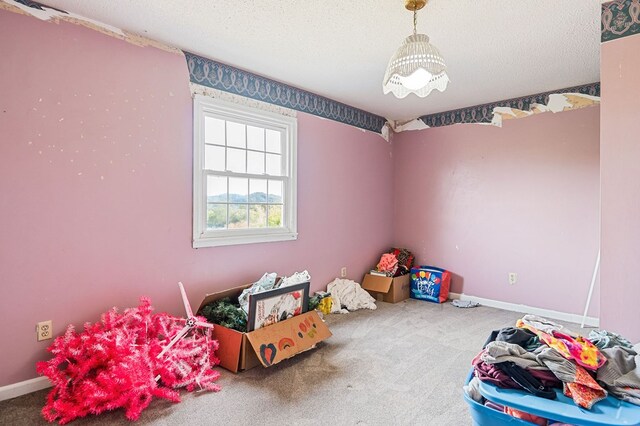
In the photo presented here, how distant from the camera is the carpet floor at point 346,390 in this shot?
1.99 meters

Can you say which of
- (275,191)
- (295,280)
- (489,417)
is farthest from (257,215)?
(489,417)

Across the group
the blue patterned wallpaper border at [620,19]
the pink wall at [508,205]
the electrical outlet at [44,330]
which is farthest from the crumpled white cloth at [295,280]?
the blue patterned wallpaper border at [620,19]

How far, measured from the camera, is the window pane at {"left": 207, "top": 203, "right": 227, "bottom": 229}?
10.4 feet

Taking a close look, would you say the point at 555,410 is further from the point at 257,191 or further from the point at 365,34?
the point at 257,191

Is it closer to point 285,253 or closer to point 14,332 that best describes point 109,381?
point 14,332

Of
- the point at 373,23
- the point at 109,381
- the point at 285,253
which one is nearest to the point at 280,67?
the point at 373,23

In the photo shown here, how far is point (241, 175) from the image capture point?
133 inches

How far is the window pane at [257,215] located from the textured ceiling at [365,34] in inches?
50.2

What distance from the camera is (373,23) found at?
2.48 meters

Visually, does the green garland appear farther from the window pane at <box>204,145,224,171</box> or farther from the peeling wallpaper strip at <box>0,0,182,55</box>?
the peeling wallpaper strip at <box>0,0,182,55</box>

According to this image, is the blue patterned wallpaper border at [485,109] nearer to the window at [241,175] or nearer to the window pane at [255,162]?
the window at [241,175]

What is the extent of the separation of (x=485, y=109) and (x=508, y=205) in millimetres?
1180

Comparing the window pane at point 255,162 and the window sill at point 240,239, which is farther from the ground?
the window pane at point 255,162

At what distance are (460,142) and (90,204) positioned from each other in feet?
13.2
